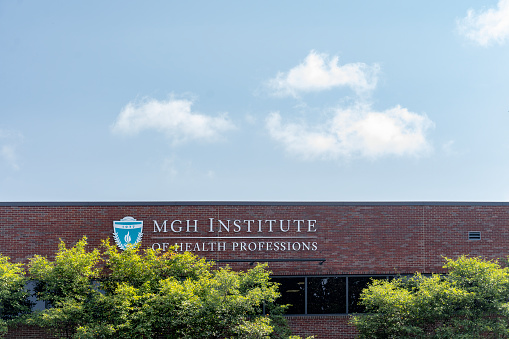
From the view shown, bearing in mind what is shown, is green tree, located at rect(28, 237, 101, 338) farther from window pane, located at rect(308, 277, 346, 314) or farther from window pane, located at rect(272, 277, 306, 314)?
window pane, located at rect(308, 277, 346, 314)

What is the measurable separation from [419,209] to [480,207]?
8.54ft

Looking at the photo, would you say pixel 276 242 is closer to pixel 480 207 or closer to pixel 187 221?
pixel 187 221

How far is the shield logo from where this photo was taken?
72.1 feet

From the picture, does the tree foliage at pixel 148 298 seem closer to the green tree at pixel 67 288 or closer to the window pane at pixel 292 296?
the green tree at pixel 67 288

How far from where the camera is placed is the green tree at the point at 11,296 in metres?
19.0

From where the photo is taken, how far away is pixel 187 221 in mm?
22172

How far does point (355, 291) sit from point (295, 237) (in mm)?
3203

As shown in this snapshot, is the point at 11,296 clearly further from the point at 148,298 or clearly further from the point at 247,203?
the point at 247,203

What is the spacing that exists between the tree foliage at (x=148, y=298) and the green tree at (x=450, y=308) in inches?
141

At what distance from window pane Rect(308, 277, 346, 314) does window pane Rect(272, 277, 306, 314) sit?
0.32m

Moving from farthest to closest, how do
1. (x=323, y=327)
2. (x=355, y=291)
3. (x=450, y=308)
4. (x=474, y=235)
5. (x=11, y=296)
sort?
1. (x=474, y=235)
2. (x=355, y=291)
3. (x=323, y=327)
4. (x=11, y=296)
5. (x=450, y=308)

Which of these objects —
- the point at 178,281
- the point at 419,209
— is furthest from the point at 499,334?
the point at 178,281

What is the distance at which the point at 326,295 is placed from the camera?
22.2m

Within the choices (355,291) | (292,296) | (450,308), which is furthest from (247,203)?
(450,308)
